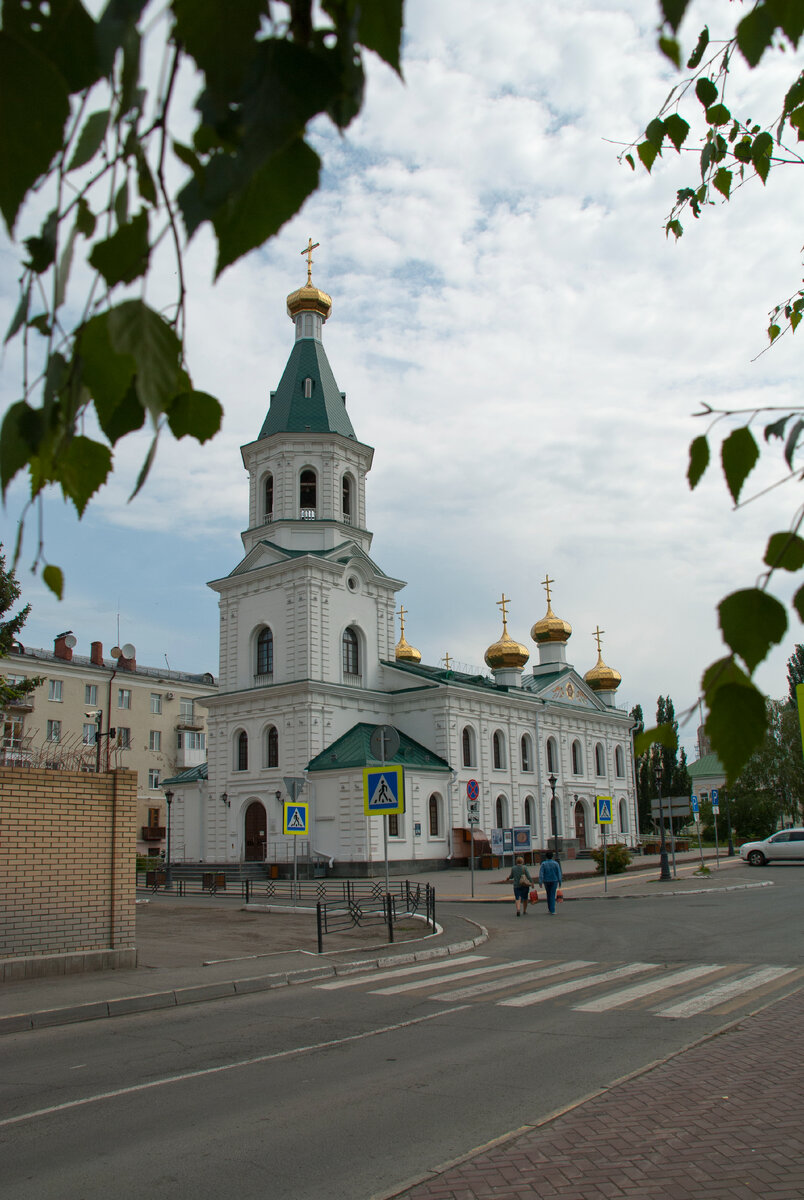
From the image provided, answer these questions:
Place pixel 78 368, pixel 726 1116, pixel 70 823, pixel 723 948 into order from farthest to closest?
pixel 723 948 → pixel 70 823 → pixel 726 1116 → pixel 78 368

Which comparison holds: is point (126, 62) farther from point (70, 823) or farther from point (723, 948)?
point (723, 948)

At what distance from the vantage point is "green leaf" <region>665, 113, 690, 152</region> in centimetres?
532

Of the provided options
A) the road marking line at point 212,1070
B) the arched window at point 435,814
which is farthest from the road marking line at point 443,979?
the arched window at point 435,814

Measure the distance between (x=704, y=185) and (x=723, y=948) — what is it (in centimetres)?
1259

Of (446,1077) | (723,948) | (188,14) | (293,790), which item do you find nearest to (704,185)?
(188,14)

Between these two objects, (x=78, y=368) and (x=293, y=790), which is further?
(x=293, y=790)

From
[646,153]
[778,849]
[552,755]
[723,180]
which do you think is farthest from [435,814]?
[646,153]

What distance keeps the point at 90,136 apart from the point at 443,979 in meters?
13.0

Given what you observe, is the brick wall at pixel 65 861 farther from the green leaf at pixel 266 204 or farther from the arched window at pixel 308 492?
the arched window at pixel 308 492

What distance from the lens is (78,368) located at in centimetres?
148

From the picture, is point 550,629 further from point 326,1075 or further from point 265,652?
point 326,1075

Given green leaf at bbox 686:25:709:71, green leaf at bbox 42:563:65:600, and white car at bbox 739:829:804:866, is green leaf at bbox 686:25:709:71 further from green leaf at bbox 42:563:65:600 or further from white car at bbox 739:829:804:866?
white car at bbox 739:829:804:866

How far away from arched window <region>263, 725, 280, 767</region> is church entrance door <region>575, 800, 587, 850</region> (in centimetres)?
2107

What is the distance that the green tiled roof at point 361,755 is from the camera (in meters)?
37.9
